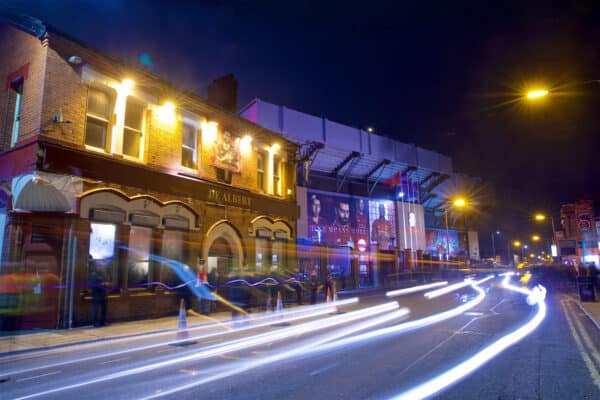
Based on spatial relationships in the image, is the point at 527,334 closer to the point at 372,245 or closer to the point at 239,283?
the point at 239,283

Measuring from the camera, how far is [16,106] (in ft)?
41.8

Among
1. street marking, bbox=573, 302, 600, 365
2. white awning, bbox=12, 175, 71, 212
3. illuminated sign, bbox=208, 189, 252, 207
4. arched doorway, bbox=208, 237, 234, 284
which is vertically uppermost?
illuminated sign, bbox=208, 189, 252, 207

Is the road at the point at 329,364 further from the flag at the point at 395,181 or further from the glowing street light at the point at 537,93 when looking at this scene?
the flag at the point at 395,181

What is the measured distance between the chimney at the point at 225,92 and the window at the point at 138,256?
966 centimetres

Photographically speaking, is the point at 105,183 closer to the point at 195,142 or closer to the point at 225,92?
the point at 195,142

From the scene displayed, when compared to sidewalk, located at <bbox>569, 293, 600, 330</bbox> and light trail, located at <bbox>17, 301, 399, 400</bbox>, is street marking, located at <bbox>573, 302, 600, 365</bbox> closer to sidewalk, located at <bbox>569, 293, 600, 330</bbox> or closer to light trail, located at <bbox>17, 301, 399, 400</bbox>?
sidewalk, located at <bbox>569, 293, 600, 330</bbox>

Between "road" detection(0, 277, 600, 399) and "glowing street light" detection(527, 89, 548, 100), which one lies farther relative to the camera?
"glowing street light" detection(527, 89, 548, 100)

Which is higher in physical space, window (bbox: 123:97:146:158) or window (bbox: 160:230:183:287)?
window (bbox: 123:97:146:158)

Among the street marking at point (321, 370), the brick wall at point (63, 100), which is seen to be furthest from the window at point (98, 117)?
the street marking at point (321, 370)

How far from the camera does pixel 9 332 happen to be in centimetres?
1059

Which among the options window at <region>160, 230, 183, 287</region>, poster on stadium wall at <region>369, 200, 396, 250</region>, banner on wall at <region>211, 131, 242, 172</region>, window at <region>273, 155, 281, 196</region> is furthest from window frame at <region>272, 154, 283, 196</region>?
poster on stadium wall at <region>369, 200, 396, 250</region>

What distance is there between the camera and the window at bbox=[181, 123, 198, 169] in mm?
16578

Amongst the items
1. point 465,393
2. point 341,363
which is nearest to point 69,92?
point 341,363

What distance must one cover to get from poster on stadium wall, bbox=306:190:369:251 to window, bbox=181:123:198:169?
2152cm
